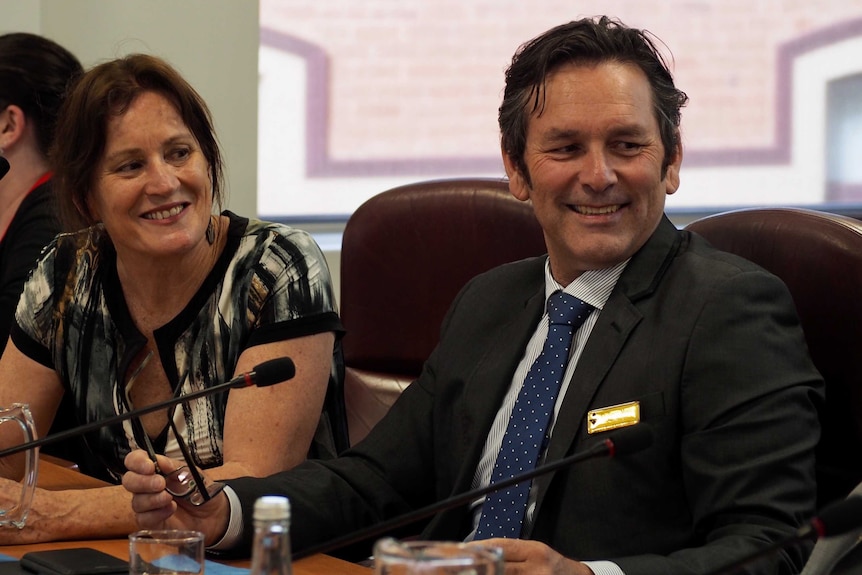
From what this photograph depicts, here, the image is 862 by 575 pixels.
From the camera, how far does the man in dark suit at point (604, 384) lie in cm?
161

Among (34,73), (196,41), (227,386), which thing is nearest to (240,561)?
(227,386)

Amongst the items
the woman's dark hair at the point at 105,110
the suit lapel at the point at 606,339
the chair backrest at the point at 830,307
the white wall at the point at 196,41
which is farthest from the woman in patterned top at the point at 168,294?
the white wall at the point at 196,41

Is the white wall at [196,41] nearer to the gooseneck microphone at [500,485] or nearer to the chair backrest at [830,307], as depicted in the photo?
the chair backrest at [830,307]

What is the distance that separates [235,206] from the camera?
3992 mm

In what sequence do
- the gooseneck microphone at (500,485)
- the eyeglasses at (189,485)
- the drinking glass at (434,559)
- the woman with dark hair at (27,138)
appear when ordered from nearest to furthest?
the drinking glass at (434,559)
the gooseneck microphone at (500,485)
the eyeglasses at (189,485)
the woman with dark hair at (27,138)

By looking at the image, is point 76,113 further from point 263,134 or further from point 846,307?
point 263,134

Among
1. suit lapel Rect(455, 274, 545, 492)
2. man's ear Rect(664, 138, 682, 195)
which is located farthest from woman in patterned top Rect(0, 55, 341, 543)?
man's ear Rect(664, 138, 682, 195)

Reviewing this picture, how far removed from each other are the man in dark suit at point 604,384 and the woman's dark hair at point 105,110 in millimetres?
638

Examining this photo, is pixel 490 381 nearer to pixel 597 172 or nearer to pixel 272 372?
pixel 597 172

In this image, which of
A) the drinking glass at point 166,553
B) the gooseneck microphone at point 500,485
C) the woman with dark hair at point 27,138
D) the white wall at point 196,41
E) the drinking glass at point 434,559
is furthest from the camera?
the white wall at point 196,41

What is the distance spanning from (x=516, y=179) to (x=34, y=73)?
5.50ft

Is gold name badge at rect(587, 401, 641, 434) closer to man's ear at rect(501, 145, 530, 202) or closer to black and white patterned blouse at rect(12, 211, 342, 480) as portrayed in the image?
man's ear at rect(501, 145, 530, 202)

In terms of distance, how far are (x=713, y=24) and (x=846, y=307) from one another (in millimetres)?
2753

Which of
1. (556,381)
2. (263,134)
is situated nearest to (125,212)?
(556,381)
